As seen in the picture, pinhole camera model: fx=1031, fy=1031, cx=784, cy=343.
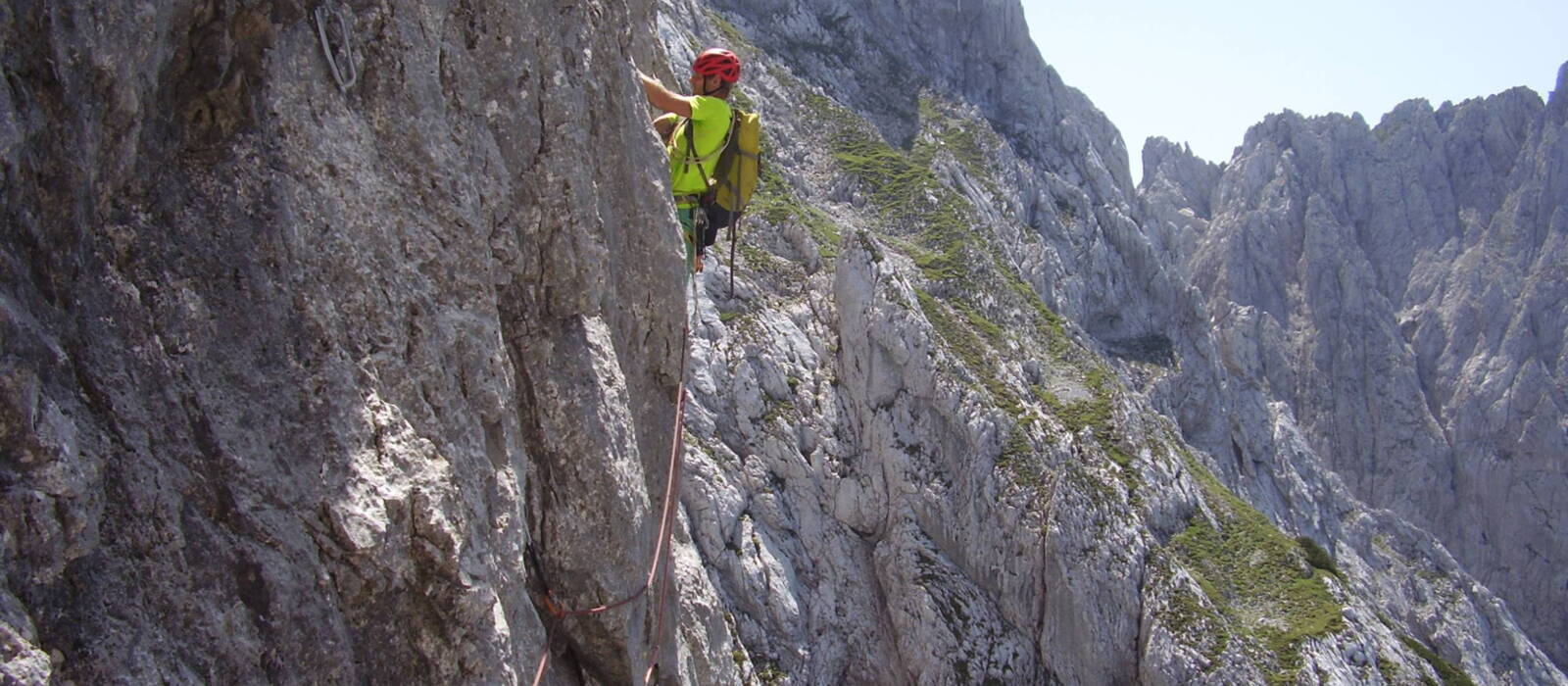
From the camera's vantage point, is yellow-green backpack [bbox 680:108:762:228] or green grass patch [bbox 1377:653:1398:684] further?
green grass patch [bbox 1377:653:1398:684]

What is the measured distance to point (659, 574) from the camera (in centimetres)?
984

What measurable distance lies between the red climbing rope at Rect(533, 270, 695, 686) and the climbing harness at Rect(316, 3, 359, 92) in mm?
4077

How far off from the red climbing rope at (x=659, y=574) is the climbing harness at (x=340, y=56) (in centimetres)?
408

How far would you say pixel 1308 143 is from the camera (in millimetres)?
130875

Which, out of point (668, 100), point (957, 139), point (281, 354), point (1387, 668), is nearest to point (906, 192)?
point (957, 139)

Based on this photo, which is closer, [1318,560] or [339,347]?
[339,347]

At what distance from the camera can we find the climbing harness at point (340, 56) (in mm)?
6172

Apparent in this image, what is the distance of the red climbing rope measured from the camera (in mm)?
8047

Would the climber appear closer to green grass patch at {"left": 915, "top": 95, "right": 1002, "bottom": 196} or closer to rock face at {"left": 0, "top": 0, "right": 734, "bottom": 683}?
rock face at {"left": 0, "top": 0, "right": 734, "bottom": 683}

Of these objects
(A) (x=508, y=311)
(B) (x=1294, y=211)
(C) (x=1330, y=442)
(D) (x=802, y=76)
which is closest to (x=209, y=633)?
(A) (x=508, y=311)

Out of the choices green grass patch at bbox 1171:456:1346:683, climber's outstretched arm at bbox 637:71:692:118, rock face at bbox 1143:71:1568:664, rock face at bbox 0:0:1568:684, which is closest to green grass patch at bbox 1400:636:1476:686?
green grass patch at bbox 1171:456:1346:683

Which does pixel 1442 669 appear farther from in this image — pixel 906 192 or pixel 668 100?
pixel 668 100

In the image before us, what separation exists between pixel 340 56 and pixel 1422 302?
14120 cm

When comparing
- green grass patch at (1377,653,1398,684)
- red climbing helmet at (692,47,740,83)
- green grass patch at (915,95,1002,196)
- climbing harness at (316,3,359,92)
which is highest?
green grass patch at (915,95,1002,196)
